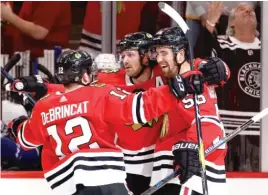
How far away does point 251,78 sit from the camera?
408 cm

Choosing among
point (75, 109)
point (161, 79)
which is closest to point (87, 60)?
point (75, 109)

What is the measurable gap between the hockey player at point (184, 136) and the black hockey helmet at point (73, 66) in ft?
0.93

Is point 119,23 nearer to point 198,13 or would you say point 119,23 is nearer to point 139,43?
point 198,13

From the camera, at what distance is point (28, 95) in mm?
3592

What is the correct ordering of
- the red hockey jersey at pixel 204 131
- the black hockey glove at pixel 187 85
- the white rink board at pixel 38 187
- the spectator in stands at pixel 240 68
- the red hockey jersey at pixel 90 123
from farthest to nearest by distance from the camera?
the spectator in stands at pixel 240 68, the white rink board at pixel 38 187, the red hockey jersey at pixel 204 131, the red hockey jersey at pixel 90 123, the black hockey glove at pixel 187 85

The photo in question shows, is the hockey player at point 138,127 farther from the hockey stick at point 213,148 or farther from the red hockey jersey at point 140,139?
the hockey stick at point 213,148

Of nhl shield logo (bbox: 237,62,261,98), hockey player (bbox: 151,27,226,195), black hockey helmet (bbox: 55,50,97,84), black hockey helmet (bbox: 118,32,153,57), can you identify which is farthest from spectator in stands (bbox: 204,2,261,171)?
black hockey helmet (bbox: 55,50,97,84)

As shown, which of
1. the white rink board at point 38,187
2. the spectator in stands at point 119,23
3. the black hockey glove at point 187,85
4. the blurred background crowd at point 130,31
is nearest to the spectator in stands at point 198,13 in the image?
the blurred background crowd at point 130,31

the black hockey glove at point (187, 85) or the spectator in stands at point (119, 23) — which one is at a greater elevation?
the spectator in stands at point (119, 23)

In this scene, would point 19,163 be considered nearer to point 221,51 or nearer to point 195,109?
point 221,51

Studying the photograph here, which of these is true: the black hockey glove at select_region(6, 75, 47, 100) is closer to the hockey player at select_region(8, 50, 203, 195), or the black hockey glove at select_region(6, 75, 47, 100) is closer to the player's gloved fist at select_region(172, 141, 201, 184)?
the hockey player at select_region(8, 50, 203, 195)

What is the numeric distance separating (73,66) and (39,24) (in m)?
1.19

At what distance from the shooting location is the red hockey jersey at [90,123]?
2.92 m

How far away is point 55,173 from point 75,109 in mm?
289
